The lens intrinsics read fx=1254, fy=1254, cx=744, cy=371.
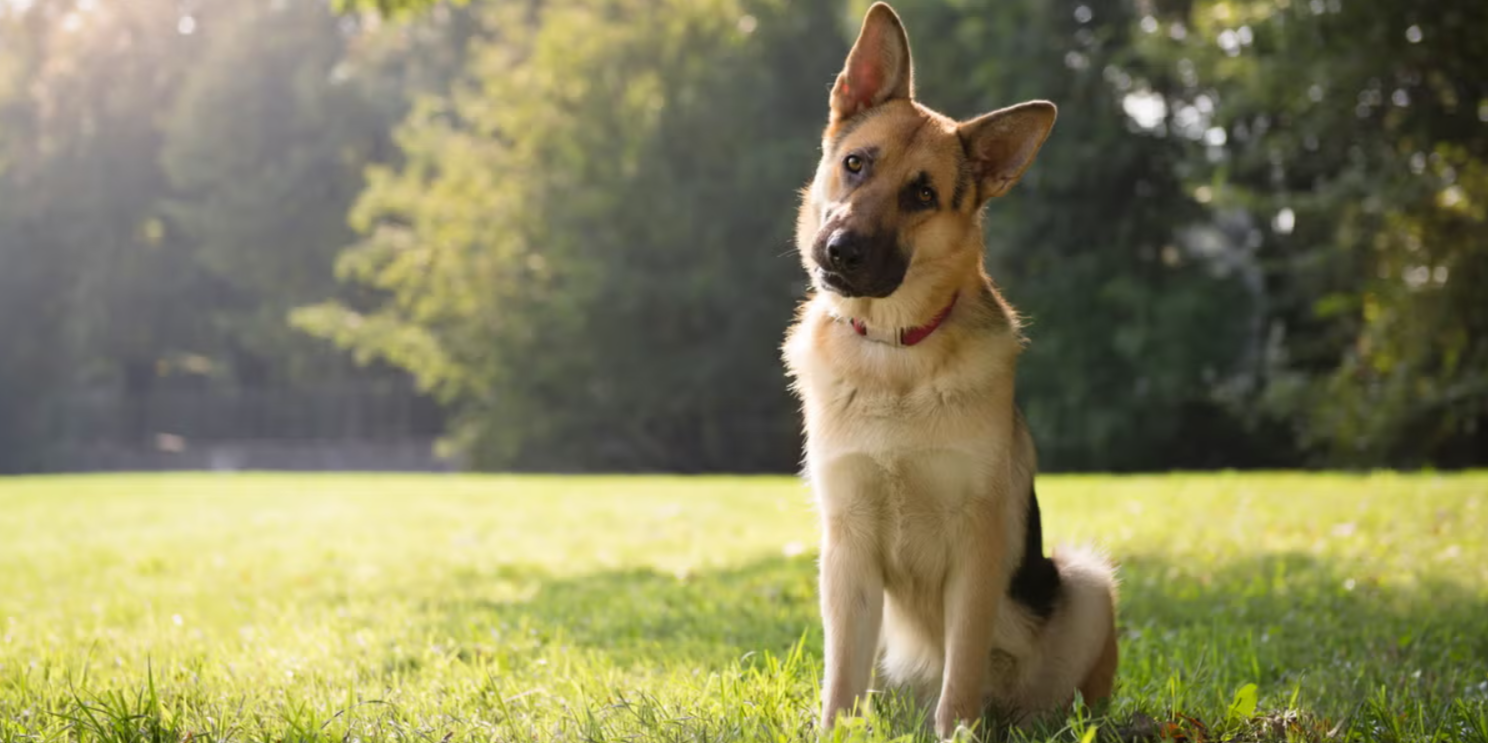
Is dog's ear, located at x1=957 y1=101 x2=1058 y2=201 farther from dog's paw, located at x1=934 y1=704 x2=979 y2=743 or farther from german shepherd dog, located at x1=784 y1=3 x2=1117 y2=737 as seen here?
dog's paw, located at x1=934 y1=704 x2=979 y2=743

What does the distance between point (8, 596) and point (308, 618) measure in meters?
2.81

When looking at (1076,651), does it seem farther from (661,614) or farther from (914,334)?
(661,614)

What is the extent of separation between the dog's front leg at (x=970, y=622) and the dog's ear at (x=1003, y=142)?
3.61ft

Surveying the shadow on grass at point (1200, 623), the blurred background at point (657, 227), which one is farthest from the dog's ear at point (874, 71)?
the blurred background at point (657, 227)

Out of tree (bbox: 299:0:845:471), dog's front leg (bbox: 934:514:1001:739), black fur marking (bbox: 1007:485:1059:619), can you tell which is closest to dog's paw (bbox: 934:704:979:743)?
dog's front leg (bbox: 934:514:1001:739)

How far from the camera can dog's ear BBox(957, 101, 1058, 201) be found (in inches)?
154

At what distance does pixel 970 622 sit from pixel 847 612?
0.35 meters

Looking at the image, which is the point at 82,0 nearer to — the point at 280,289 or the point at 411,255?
the point at 280,289

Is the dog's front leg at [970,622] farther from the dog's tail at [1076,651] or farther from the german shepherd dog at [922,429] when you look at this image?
the dog's tail at [1076,651]

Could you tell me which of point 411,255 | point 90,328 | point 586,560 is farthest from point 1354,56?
point 90,328

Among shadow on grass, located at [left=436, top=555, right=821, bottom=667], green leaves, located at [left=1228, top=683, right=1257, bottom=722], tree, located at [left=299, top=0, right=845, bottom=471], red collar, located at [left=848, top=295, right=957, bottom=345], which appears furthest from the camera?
tree, located at [left=299, top=0, right=845, bottom=471]

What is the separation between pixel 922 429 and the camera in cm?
355

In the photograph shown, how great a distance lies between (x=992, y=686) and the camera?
3.92m

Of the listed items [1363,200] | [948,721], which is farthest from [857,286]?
[1363,200]
